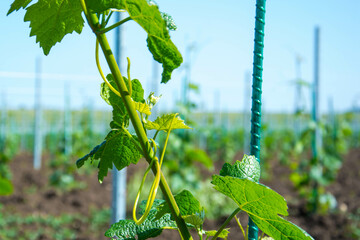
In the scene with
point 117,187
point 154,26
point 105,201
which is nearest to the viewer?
point 154,26

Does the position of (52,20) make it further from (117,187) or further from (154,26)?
(117,187)

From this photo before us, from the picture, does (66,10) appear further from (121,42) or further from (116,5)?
(121,42)

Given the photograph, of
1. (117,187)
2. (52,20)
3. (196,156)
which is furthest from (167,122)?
(196,156)

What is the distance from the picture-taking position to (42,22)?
2.20 feet

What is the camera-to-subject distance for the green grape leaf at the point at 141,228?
0.66 metres

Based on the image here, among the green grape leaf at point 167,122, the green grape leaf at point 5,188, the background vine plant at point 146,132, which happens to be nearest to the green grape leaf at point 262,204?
the background vine plant at point 146,132

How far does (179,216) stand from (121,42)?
129 cm

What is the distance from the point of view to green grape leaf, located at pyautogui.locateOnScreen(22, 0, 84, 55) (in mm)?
654

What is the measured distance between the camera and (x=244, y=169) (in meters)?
0.65

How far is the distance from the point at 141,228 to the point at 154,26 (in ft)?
1.07

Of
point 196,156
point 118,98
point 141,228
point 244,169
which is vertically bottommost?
point 196,156

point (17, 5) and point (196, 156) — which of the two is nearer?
point (17, 5)

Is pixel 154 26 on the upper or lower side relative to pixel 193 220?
upper

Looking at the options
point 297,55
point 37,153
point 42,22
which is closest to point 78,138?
point 37,153
